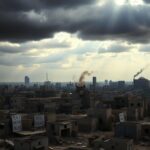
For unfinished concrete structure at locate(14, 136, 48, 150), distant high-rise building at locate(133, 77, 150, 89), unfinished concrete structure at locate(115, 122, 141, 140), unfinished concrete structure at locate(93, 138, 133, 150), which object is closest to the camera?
unfinished concrete structure at locate(93, 138, 133, 150)

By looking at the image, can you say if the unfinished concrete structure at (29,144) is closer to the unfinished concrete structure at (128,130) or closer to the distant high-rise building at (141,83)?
the unfinished concrete structure at (128,130)

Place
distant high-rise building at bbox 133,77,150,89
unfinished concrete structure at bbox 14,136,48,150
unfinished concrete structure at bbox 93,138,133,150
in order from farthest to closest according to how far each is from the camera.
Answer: distant high-rise building at bbox 133,77,150,89 → unfinished concrete structure at bbox 14,136,48,150 → unfinished concrete structure at bbox 93,138,133,150

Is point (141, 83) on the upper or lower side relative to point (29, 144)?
upper

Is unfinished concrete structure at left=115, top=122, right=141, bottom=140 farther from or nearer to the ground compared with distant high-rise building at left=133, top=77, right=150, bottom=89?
nearer to the ground

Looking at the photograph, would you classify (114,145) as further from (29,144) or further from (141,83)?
(141,83)

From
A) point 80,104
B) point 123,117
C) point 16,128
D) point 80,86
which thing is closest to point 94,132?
point 123,117

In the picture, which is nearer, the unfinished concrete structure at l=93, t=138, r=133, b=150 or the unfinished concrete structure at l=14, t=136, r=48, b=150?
the unfinished concrete structure at l=93, t=138, r=133, b=150

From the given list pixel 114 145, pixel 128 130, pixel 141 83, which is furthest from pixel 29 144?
pixel 141 83

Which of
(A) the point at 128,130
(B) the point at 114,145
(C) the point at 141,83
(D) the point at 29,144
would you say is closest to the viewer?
(B) the point at 114,145

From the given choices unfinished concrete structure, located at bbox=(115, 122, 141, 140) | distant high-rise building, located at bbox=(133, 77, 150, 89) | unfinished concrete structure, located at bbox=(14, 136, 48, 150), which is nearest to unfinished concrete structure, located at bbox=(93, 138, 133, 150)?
unfinished concrete structure, located at bbox=(14, 136, 48, 150)

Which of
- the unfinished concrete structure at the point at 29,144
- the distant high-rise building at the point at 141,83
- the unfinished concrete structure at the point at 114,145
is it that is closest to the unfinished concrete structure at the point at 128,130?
the unfinished concrete structure at the point at 114,145

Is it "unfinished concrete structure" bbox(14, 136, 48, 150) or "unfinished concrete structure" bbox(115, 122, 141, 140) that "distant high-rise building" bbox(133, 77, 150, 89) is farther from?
"unfinished concrete structure" bbox(14, 136, 48, 150)

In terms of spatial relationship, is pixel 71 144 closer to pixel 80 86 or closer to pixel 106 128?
pixel 106 128
